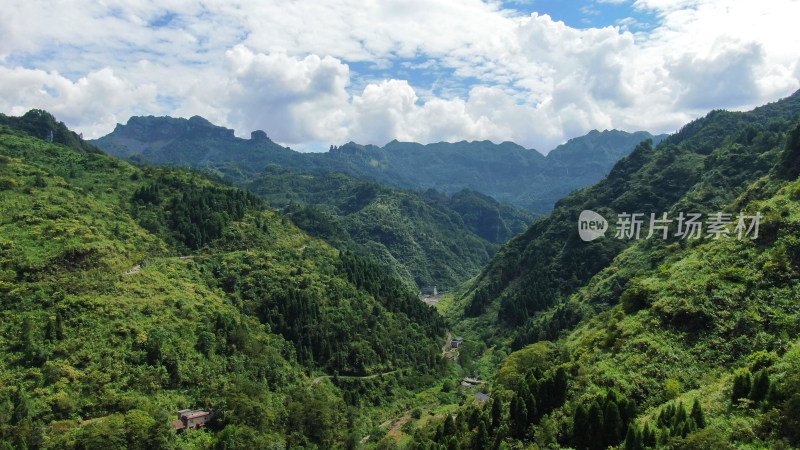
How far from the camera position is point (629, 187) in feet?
444

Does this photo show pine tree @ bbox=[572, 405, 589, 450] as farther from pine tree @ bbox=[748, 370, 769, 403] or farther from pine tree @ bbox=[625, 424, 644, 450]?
pine tree @ bbox=[748, 370, 769, 403]

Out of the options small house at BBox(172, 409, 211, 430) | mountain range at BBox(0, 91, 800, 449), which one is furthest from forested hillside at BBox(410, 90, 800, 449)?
small house at BBox(172, 409, 211, 430)

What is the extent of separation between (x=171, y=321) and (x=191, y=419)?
50.3 feet

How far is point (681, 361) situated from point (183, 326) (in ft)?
189

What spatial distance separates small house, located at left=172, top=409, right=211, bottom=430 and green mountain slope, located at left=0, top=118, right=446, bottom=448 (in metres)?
1.19

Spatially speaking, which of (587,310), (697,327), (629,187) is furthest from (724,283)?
(629,187)

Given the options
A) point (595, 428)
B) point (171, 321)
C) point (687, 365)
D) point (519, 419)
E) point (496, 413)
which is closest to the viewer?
point (595, 428)

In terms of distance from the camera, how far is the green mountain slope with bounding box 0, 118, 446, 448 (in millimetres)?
50156

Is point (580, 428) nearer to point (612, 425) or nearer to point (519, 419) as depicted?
point (612, 425)

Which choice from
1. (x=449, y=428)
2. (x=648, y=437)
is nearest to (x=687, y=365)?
(x=648, y=437)

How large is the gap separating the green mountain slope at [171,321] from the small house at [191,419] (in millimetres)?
1194

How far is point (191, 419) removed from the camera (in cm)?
5338

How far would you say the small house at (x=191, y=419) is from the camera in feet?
172


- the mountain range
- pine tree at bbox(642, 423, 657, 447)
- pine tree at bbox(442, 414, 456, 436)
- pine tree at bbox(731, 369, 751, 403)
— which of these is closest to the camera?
pine tree at bbox(642, 423, 657, 447)
